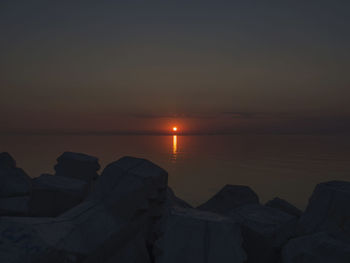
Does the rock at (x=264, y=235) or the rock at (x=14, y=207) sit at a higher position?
the rock at (x=264, y=235)

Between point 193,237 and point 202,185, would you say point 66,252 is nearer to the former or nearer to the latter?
point 193,237

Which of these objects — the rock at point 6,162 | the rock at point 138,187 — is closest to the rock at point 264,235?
the rock at point 138,187

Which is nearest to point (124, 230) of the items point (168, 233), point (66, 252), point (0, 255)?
point (168, 233)

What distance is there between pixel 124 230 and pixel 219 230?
111cm

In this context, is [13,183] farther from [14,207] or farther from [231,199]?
[231,199]

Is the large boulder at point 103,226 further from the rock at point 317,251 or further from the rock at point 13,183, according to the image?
the rock at point 13,183

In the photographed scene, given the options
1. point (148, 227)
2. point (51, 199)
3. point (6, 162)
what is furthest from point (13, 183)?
point (148, 227)

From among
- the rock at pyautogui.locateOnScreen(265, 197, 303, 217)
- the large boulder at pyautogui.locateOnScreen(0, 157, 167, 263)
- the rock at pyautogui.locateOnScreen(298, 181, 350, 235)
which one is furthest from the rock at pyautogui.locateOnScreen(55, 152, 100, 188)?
the rock at pyautogui.locateOnScreen(298, 181, 350, 235)

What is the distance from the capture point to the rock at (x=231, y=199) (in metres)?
5.47

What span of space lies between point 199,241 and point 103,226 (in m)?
1.07

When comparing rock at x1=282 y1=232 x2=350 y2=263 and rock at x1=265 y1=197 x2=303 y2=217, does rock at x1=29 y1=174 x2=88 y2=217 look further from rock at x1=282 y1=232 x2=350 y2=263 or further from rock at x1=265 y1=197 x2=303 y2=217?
rock at x1=265 y1=197 x2=303 y2=217

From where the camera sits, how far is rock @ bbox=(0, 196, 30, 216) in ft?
13.5

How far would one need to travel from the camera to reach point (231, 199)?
→ 5.55 m

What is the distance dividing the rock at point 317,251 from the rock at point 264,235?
26 centimetres
